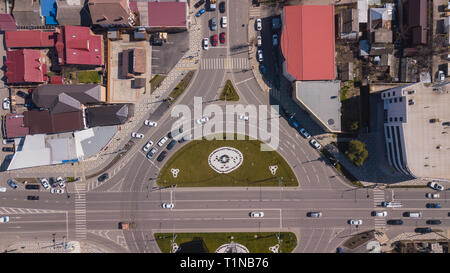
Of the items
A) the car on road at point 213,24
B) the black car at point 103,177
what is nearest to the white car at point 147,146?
the black car at point 103,177

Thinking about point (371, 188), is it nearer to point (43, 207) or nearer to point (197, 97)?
point (197, 97)

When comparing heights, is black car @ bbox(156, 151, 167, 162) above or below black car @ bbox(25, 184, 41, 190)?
above

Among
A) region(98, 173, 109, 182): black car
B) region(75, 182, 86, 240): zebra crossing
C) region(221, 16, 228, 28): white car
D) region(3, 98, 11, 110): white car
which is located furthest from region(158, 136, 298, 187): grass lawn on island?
region(3, 98, 11, 110): white car

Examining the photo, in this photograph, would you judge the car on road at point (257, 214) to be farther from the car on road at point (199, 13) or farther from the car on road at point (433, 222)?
the car on road at point (199, 13)

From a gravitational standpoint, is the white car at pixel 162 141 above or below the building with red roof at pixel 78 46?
below

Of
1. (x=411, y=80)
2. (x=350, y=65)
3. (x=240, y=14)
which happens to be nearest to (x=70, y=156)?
(x=240, y=14)

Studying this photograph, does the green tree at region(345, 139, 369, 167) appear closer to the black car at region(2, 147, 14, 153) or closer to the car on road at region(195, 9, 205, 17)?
the car on road at region(195, 9, 205, 17)

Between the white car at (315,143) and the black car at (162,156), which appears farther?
the black car at (162,156)
